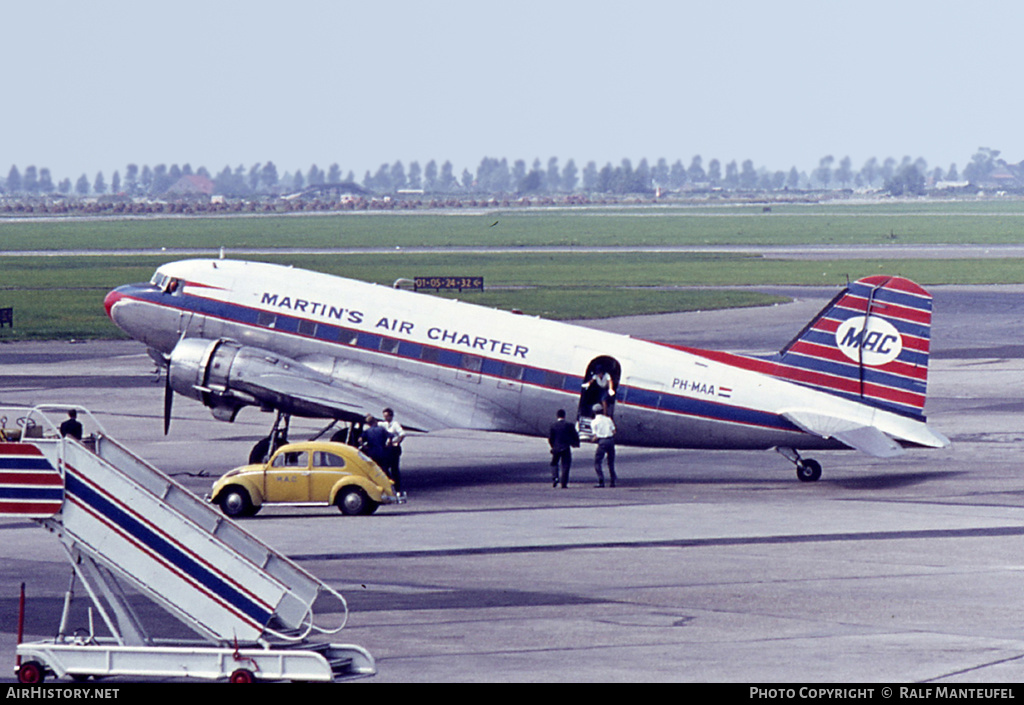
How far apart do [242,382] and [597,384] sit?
345 inches

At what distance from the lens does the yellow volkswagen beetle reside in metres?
30.3

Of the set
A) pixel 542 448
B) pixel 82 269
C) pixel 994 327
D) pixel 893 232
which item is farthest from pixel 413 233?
pixel 542 448

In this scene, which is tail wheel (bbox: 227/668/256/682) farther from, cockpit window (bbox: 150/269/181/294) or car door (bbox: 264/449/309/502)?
cockpit window (bbox: 150/269/181/294)

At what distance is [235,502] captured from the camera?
3022 cm

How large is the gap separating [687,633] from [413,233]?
171m

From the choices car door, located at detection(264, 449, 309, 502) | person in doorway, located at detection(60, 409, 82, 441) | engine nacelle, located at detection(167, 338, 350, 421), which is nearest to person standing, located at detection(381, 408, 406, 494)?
engine nacelle, located at detection(167, 338, 350, 421)

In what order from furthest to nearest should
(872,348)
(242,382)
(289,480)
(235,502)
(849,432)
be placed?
1. (242,382)
2. (872,348)
3. (849,432)
4. (289,480)
5. (235,502)

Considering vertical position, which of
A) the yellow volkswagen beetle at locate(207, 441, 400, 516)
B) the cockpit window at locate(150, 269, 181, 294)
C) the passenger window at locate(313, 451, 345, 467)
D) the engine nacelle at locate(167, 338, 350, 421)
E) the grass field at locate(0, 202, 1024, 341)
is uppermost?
the cockpit window at locate(150, 269, 181, 294)

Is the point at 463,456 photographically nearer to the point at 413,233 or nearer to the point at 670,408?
the point at 670,408

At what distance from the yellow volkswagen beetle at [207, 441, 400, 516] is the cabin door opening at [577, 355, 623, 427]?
675 centimetres

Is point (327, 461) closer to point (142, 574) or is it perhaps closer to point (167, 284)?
point (167, 284)

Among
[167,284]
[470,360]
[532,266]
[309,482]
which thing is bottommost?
[532,266]

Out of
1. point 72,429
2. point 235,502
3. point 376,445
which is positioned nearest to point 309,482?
point 235,502

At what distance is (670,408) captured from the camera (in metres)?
35.0
